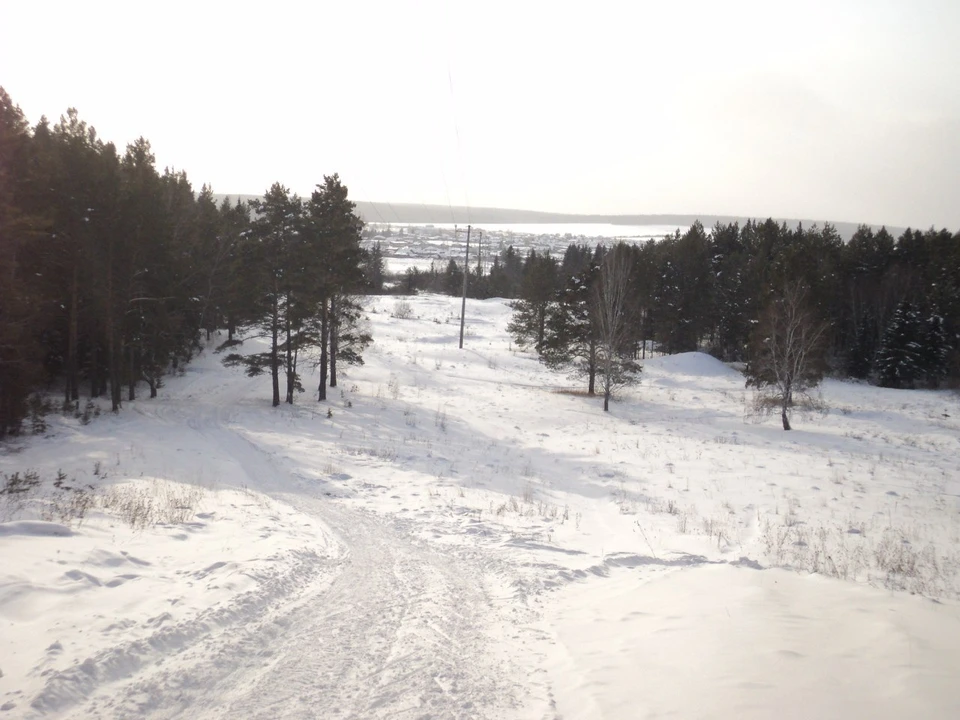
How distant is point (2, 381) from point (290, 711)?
2031 cm

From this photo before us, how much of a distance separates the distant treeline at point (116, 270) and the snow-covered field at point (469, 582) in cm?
677

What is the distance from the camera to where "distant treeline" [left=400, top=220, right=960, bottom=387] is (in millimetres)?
48594

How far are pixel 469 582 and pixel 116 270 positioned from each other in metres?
24.9

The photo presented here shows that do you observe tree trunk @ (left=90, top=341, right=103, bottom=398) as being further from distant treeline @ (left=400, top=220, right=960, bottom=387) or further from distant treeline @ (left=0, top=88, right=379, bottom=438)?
distant treeline @ (left=400, top=220, right=960, bottom=387)

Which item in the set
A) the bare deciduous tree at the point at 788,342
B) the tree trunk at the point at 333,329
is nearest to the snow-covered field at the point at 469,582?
the bare deciduous tree at the point at 788,342

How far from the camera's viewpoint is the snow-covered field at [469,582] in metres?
5.07

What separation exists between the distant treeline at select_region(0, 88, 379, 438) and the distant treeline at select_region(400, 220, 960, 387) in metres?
20.6

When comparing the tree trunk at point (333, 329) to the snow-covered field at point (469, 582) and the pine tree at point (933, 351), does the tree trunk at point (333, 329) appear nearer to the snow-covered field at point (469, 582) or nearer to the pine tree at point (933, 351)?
the snow-covered field at point (469, 582)

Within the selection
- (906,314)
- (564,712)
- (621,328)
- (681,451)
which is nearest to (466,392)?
(621,328)

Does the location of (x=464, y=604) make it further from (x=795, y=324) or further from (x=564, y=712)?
(x=795, y=324)

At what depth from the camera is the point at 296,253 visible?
27.9m

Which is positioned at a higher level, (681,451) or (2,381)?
(2,381)

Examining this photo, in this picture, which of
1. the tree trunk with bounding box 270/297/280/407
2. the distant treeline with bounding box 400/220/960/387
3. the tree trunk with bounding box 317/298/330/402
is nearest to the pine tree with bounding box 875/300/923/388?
the distant treeline with bounding box 400/220/960/387

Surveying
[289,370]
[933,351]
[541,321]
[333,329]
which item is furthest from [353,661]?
[933,351]
